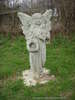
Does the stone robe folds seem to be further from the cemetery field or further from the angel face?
the cemetery field

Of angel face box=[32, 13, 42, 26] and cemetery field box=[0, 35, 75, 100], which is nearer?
cemetery field box=[0, 35, 75, 100]

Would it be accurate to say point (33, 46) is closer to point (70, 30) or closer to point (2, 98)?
point (2, 98)

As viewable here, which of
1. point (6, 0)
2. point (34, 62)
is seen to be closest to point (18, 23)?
point (6, 0)

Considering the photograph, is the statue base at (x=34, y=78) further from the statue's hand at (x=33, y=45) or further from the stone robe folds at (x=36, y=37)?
the statue's hand at (x=33, y=45)

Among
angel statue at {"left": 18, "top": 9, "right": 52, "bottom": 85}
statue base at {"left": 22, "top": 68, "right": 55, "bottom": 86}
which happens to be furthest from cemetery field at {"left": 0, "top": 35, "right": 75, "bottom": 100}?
angel statue at {"left": 18, "top": 9, "right": 52, "bottom": 85}

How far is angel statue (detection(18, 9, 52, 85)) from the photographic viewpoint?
217 inches

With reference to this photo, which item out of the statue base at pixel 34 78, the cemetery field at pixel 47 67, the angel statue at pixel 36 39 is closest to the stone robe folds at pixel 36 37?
the angel statue at pixel 36 39

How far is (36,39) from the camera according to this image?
5.52 meters

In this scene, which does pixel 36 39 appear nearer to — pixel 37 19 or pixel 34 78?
pixel 37 19

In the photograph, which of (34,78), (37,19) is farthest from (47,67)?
(37,19)

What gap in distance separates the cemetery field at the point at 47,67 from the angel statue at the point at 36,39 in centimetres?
45

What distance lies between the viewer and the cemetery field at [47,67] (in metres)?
4.89

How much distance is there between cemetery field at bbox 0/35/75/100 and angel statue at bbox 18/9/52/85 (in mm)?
449

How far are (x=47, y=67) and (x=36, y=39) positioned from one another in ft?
5.02
